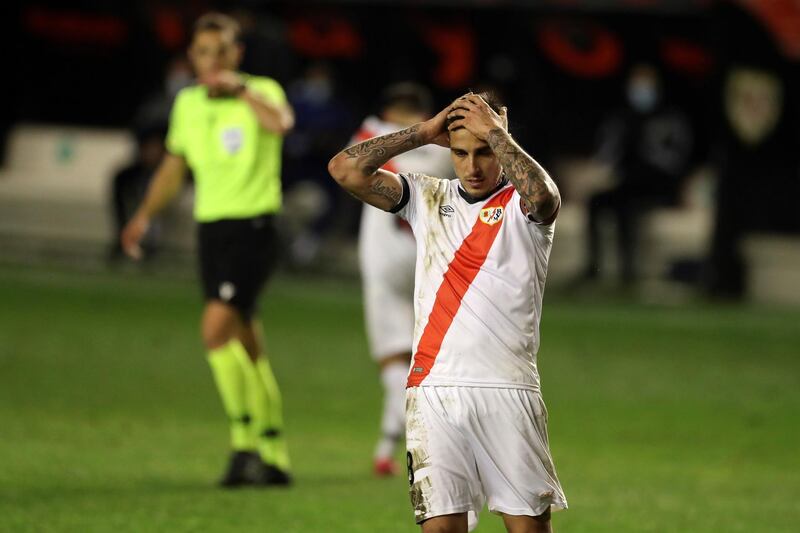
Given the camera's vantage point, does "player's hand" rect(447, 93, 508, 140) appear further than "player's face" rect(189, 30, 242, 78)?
No

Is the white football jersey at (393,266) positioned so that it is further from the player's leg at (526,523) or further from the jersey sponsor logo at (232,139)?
the player's leg at (526,523)

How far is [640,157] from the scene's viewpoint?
A: 886 inches

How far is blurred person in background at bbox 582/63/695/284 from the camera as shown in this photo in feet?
72.3

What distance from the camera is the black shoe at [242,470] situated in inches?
391

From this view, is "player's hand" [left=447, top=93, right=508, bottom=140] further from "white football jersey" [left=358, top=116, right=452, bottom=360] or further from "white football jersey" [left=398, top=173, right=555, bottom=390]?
"white football jersey" [left=358, top=116, right=452, bottom=360]

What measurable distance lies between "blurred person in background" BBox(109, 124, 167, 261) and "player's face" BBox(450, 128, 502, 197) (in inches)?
644

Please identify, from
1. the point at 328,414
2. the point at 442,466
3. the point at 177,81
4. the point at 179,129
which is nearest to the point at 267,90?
the point at 179,129

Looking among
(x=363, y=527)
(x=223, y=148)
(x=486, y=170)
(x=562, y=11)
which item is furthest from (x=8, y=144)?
(x=486, y=170)

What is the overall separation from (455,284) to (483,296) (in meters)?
0.13

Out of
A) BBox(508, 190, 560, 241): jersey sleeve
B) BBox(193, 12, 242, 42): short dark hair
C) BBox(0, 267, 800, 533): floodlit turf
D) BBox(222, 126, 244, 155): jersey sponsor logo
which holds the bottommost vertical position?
BBox(0, 267, 800, 533): floodlit turf

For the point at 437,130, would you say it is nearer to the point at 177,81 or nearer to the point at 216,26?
the point at 216,26

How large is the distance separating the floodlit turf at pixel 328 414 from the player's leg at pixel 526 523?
8.69 feet

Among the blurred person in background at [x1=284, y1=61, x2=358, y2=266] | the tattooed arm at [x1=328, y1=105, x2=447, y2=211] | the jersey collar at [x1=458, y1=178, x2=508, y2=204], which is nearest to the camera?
the jersey collar at [x1=458, y1=178, x2=508, y2=204]

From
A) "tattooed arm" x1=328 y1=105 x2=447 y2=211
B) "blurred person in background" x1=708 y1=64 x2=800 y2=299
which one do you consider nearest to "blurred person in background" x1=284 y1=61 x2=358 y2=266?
"blurred person in background" x1=708 y1=64 x2=800 y2=299
